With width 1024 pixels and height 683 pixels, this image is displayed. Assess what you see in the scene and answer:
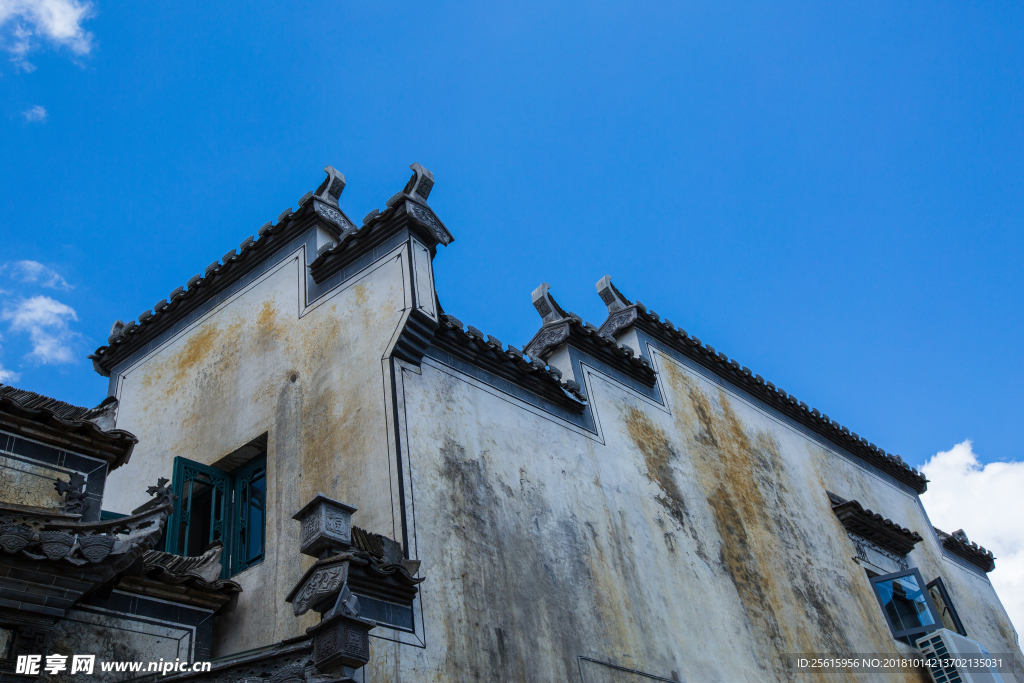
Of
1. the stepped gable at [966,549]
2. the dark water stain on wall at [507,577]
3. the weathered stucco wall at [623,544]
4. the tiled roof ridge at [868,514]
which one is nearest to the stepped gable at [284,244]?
the weathered stucco wall at [623,544]

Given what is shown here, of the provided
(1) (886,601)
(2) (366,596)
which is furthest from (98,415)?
(1) (886,601)

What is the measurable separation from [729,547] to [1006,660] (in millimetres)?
9374

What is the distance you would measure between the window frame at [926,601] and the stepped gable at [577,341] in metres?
5.42

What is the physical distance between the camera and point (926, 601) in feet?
47.1

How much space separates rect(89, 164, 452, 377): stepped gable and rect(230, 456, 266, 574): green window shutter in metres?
2.67

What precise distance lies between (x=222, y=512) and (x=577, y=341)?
5.56 metres

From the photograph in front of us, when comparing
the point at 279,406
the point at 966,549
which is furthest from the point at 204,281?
the point at 966,549

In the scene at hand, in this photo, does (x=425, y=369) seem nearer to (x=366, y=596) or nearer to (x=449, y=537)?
(x=449, y=537)

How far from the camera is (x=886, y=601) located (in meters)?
14.5

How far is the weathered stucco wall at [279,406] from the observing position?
8.55m

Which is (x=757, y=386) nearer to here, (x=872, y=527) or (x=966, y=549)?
(x=872, y=527)

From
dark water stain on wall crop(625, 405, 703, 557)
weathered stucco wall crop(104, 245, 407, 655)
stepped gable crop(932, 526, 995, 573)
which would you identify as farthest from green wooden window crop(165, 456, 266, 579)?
stepped gable crop(932, 526, 995, 573)

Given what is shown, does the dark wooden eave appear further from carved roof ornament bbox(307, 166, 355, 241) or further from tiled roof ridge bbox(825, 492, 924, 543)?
tiled roof ridge bbox(825, 492, 924, 543)

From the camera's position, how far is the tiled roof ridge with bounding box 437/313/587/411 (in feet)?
33.4
